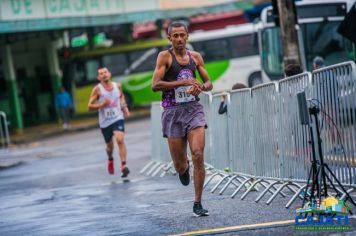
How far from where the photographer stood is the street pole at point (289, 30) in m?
18.3

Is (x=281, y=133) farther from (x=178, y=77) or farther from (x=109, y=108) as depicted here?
(x=109, y=108)

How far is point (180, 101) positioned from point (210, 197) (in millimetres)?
2197

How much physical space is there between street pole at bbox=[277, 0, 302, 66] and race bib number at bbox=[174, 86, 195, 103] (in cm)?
856

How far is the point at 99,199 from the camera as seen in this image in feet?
43.0

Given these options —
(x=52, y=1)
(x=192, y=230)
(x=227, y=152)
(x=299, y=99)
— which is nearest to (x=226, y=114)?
(x=227, y=152)

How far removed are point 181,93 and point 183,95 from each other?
0.10 ft

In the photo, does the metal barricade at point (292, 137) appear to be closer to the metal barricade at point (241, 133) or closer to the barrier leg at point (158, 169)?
the metal barricade at point (241, 133)

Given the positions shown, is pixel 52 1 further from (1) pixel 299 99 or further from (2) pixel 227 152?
(1) pixel 299 99

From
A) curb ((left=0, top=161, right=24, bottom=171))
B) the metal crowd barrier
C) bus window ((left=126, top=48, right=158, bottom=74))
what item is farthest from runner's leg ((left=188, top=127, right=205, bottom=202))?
bus window ((left=126, top=48, right=158, bottom=74))

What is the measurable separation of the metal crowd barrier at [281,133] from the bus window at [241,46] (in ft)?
92.8

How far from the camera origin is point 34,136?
119 ft

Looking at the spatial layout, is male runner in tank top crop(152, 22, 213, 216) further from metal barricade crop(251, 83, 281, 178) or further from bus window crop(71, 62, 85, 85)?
bus window crop(71, 62, 85, 85)

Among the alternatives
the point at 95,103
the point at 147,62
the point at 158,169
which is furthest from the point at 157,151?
the point at 147,62

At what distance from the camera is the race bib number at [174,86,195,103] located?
10.0 m
